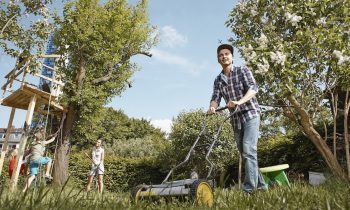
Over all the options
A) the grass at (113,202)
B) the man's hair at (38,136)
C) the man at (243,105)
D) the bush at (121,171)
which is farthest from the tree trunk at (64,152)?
the grass at (113,202)

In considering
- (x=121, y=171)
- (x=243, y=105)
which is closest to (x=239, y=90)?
(x=243, y=105)

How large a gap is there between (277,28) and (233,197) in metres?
6.94

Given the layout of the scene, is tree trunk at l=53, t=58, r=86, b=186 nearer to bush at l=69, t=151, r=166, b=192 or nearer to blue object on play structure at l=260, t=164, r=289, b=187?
bush at l=69, t=151, r=166, b=192

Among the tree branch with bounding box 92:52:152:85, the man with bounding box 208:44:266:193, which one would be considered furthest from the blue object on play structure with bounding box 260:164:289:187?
the tree branch with bounding box 92:52:152:85

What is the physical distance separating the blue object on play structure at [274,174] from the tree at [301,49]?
223 centimetres

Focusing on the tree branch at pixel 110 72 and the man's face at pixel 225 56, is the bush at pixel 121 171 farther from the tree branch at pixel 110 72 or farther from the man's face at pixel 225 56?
the man's face at pixel 225 56

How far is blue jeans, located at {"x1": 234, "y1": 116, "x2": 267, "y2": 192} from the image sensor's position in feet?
14.2

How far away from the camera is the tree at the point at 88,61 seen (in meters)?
16.0

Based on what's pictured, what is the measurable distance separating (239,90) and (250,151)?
0.88 meters

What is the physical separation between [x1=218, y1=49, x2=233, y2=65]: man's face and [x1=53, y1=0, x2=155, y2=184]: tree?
11731 millimetres

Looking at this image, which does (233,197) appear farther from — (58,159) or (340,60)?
(58,159)

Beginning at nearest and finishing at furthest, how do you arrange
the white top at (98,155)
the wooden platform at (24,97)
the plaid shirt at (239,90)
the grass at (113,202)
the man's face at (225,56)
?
the grass at (113,202), the plaid shirt at (239,90), the man's face at (225,56), the wooden platform at (24,97), the white top at (98,155)

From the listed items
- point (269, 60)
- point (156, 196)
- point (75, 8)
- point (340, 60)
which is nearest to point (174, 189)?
point (156, 196)

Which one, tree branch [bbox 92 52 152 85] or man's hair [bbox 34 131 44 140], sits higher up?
tree branch [bbox 92 52 152 85]
